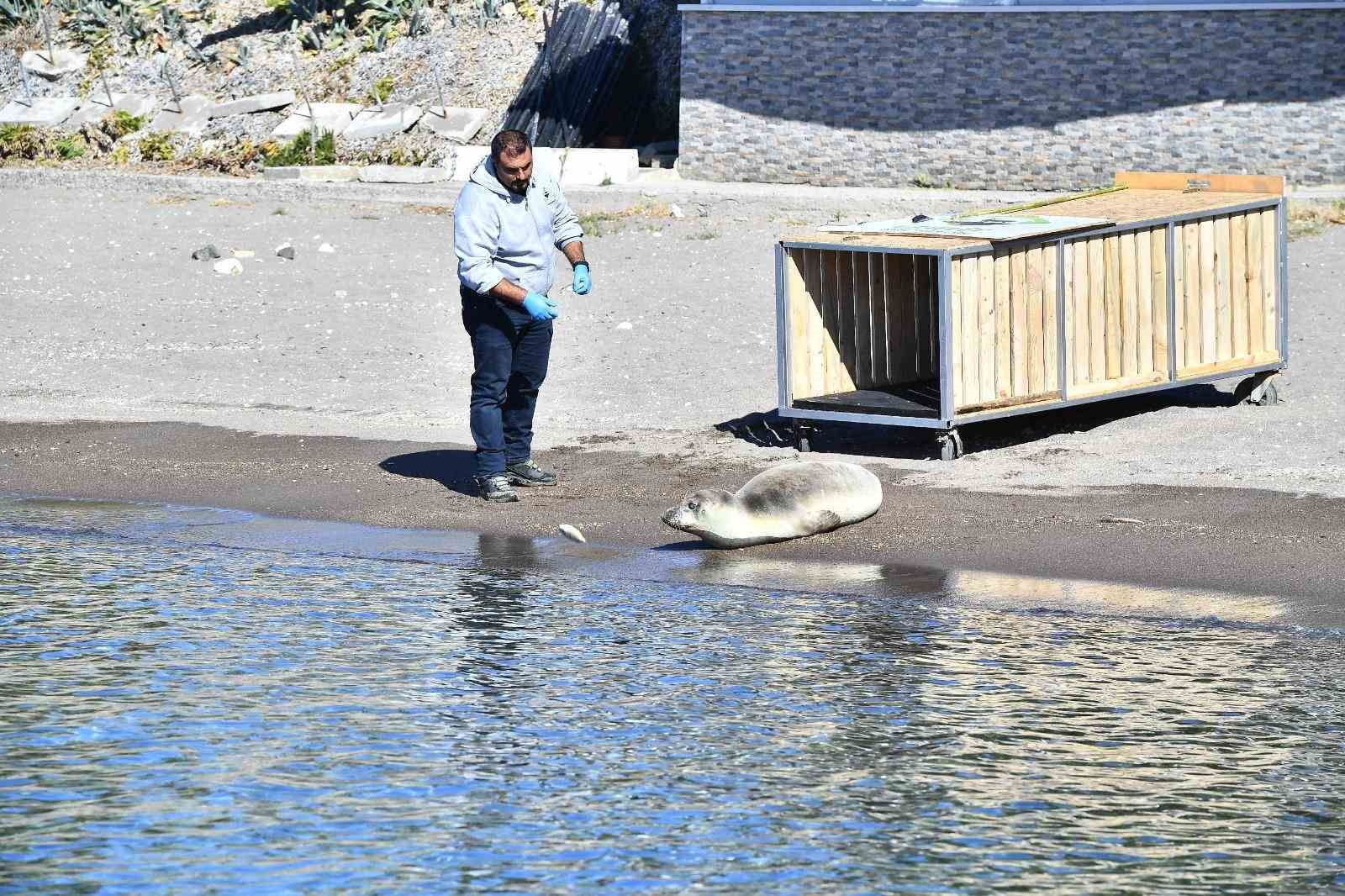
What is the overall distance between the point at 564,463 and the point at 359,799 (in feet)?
18.6

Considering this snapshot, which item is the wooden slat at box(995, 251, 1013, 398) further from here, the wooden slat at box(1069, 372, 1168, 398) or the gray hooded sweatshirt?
the gray hooded sweatshirt

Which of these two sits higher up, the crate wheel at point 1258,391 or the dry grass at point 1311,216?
the dry grass at point 1311,216

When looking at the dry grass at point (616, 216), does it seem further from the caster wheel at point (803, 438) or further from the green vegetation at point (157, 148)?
the caster wheel at point (803, 438)

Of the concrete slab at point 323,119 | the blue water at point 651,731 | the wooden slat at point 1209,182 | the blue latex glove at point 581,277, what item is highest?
the concrete slab at point 323,119

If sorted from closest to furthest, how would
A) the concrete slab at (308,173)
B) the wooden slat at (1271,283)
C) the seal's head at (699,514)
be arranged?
the seal's head at (699,514) < the wooden slat at (1271,283) < the concrete slab at (308,173)

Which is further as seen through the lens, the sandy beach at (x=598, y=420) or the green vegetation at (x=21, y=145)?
the green vegetation at (x=21, y=145)

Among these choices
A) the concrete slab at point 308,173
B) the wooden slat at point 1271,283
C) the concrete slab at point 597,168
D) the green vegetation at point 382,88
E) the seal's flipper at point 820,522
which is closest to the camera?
the seal's flipper at point 820,522

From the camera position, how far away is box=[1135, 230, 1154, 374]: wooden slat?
12.1 meters

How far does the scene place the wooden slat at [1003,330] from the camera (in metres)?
11.4

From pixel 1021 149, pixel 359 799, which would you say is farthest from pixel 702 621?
pixel 1021 149

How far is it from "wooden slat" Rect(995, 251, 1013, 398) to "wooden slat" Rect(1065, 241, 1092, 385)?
0.46 metres

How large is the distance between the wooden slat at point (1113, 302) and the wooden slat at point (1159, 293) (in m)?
0.29

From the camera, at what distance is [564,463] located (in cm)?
1182

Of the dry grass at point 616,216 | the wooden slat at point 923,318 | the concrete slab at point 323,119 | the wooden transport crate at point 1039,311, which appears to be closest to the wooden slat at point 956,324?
the wooden transport crate at point 1039,311
